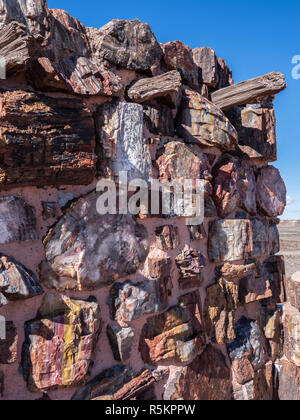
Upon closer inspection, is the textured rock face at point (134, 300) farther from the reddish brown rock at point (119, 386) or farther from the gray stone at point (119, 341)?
the reddish brown rock at point (119, 386)

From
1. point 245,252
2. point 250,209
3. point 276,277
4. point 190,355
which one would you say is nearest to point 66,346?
point 190,355

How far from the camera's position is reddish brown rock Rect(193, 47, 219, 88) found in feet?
5.80

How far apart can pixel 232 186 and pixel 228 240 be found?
11.4 inches

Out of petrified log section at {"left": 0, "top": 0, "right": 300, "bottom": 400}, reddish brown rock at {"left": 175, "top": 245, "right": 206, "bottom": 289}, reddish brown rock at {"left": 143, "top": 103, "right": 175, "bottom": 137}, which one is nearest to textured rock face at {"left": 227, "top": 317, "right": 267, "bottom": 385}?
petrified log section at {"left": 0, "top": 0, "right": 300, "bottom": 400}

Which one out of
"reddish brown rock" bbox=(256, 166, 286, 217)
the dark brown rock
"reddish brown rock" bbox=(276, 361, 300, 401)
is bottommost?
Result: "reddish brown rock" bbox=(276, 361, 300, 401)

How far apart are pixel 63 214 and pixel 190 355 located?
2.76 feet

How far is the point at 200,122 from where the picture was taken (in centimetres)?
161

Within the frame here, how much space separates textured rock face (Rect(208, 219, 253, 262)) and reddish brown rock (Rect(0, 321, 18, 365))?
987 mm

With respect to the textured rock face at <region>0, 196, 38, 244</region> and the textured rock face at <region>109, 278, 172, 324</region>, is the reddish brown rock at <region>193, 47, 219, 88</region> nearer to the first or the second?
the textured rock face at <region>109, 278, 172, 324</region>

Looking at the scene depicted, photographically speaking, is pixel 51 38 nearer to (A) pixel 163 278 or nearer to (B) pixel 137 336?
(A) pixel 163 278

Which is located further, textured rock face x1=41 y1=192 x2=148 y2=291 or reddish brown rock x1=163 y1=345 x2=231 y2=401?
reddish brown rock x1=163 y1=345 x2=231 y2=401

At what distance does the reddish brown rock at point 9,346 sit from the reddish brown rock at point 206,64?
4.77 ft

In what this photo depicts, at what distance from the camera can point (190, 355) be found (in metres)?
1.47

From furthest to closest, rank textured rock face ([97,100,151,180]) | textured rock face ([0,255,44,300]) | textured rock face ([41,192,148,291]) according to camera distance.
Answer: textured rock face ([97,100,151,180])
textured rock face ([41,192,148,291])
textured rock face ([0,255,44,300])
